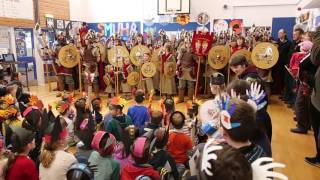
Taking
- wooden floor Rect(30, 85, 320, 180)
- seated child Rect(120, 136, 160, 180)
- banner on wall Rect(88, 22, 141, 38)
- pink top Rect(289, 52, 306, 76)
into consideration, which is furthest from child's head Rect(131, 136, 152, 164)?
banner on wall Rect(88, 22, 141, 38)

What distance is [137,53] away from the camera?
7.24 metres

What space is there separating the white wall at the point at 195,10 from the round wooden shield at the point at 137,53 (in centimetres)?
439

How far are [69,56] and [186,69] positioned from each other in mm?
2956

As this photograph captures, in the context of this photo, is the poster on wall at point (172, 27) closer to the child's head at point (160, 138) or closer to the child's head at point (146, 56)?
the child's head at point (146, 56)

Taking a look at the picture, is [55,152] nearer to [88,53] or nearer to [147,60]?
[147,60]

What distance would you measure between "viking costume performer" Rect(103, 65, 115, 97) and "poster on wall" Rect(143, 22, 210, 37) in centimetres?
384

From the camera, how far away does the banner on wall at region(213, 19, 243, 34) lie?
10.2m

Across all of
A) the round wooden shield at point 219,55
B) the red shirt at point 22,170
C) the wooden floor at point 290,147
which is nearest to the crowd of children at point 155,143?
the red shirt at point 22,170

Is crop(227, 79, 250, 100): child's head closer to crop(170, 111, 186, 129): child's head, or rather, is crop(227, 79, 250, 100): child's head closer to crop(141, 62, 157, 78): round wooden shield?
crop(170, 111, 186, 129): child's head

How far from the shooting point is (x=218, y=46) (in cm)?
676

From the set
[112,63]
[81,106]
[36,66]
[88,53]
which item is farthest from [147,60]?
[36,66]

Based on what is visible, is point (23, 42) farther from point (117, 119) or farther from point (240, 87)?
point (240, 87)

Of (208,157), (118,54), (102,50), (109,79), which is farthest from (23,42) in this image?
(208,157)

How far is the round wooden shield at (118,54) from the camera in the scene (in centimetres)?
729
